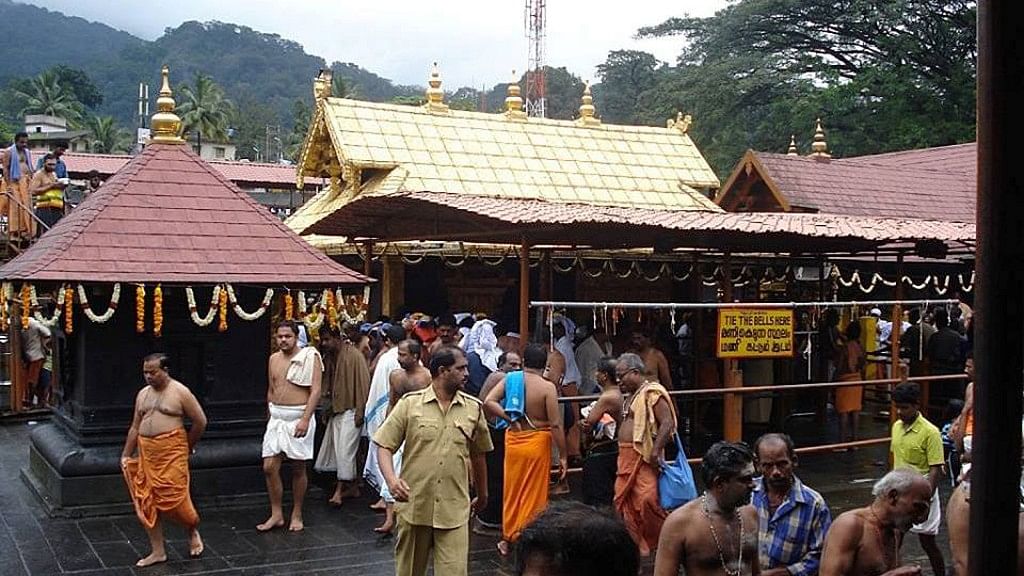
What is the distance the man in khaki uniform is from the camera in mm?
5492

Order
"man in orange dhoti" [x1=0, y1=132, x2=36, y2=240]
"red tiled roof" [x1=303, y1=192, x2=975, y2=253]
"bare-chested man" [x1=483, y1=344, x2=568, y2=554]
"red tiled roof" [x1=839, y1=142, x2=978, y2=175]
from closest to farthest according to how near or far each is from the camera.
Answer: "bare-chested man" [x1=483, y1=344, x2=568, y2=554] → "red tiled roof" [x1=303, y1=192, x2=975, y2=253] → "man in orange dhoti" [x1=0, y1=132, x2=36, y2=240] → "red tiled roof" [x1=839, y1=142, x2=978, y2=175]

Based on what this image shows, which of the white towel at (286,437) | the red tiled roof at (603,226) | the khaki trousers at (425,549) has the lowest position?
the khaki trousers at (425,549)

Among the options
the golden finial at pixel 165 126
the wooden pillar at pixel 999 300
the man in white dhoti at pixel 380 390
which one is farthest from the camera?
the golden finial at pixel 165 126

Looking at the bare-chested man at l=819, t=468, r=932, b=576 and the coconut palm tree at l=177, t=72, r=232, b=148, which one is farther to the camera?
the coconut palm tree at l=177, t=72, r=232, b=148

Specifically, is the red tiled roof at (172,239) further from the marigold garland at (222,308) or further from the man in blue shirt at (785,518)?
the man in blue shirt at (785,518)

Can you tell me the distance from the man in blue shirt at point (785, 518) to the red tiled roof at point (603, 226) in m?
3.96

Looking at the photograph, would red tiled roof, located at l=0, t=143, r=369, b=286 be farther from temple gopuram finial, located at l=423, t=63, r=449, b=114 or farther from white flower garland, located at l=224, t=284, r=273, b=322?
temple gopuram finial, located at l=423, t=63, r=449, b=114

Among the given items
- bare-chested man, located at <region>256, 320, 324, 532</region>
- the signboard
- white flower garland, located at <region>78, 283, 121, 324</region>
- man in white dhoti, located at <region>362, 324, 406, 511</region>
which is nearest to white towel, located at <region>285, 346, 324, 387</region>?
bare-chested man, located at <region>256, 320, 324, 532</region>

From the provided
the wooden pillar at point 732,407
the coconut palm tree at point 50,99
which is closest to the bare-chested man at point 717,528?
the wooden pillar at point 732,407

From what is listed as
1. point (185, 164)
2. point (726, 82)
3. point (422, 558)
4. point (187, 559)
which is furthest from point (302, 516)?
point (726, 82)

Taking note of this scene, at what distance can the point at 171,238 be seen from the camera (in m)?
9.35

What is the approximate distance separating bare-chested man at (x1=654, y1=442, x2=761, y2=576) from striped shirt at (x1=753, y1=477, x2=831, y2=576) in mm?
304

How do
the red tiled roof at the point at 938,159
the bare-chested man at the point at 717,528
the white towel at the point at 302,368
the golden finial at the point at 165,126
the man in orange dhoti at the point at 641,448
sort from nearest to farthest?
the bare-chested man at the point at 717,528 < the man in orange dhoti at the point at 641,448 < the white towel at the point at 302,368 < the golden finial at the point at 165,126 < the red tiled roof at the point at 938,159

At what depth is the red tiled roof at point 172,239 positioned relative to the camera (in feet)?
28.8
